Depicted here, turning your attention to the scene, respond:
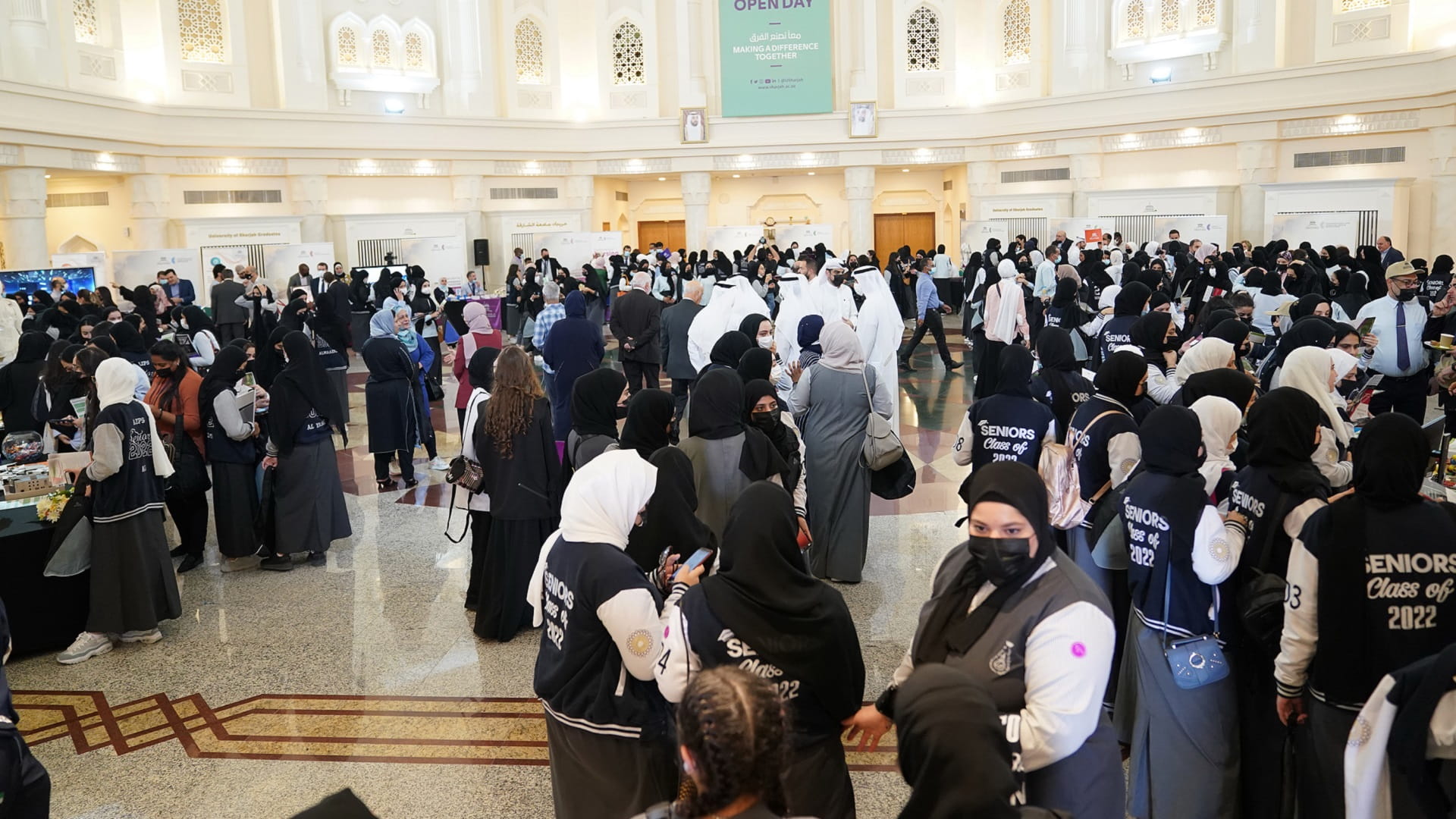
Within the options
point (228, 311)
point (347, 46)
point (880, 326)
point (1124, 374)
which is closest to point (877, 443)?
point (1124, 374)

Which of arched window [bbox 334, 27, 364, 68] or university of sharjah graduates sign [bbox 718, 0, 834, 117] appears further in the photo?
university of sharjah graduates sign [bbox 718, 0, 834, 117]

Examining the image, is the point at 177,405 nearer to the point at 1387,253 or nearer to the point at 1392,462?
the point at 1392,462

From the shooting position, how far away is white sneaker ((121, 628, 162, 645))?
542cm

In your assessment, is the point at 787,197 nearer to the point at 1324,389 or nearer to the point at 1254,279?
the point at 1254,279

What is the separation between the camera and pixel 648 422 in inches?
163

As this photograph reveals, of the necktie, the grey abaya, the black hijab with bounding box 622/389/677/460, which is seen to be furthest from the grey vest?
the necktie

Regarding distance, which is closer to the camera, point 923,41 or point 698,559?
point 698,559

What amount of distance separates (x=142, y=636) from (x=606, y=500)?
375 centimetres

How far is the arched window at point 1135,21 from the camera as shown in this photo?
2098 centimetres

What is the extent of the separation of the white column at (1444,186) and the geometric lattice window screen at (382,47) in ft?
63.6

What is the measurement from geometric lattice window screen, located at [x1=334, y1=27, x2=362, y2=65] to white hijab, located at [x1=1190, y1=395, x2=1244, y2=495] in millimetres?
21905

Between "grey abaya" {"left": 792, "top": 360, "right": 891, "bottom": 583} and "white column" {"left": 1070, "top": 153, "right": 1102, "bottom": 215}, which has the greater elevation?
"white column" {"left": 1070, "top": 153, "right": 1102, "bottom": 215}

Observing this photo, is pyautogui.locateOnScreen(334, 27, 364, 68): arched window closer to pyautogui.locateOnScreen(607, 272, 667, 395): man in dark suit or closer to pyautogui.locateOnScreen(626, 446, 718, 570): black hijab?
pyautogui.locateOnScreen(607, 272, 667, 395): man in dark suit

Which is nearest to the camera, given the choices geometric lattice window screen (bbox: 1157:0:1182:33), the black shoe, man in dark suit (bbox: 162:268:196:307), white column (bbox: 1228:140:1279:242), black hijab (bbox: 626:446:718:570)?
black hijab (bbox: 626:446:718:570)
